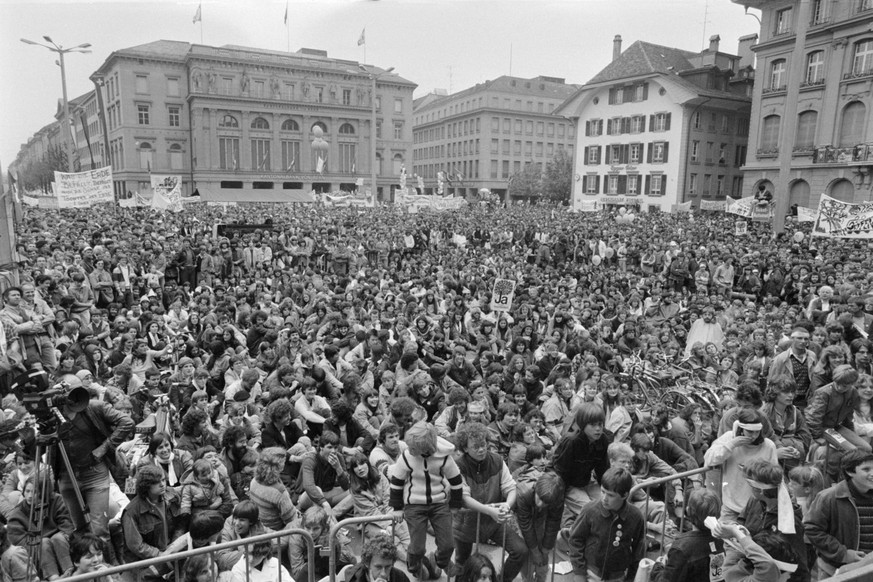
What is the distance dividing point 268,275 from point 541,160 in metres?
72.6

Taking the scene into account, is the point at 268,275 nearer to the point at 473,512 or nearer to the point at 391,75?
the point at 473,512

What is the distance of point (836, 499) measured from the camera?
3.90 meters

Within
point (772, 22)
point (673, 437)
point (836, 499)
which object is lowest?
point (673, 437)

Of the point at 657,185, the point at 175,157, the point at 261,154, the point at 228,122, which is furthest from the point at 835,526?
the point at 175,157

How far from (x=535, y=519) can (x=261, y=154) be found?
6273 cm

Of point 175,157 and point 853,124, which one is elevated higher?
point 853,124

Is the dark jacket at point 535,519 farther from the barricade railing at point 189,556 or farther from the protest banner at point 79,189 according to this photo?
the protest banner at point 79,189

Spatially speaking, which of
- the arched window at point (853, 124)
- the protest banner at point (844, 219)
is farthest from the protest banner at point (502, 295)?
the arched window at point (853, 124)

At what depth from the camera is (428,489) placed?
13.2 ft

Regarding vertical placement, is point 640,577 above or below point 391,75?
below

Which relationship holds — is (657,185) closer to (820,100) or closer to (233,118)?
(820,100)

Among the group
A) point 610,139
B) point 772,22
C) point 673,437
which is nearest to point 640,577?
point 673,437

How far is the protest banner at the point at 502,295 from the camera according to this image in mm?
11523

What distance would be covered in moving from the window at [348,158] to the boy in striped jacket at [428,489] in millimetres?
63922
